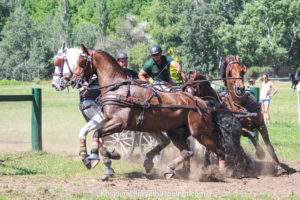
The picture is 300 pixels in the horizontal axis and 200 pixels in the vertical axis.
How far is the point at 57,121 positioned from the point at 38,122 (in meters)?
7.91

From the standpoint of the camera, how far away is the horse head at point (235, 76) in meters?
8.73

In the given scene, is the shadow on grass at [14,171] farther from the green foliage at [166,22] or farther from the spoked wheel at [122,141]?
the green foliage at [166,22]

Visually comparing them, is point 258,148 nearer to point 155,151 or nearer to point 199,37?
point 155,151

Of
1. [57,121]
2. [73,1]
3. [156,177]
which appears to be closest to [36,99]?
[156,177]

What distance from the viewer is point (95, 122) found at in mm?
8227

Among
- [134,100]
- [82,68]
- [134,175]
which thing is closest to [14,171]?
[134,175]

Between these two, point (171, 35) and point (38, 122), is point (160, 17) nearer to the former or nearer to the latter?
point (171, 35)

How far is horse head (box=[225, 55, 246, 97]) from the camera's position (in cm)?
873

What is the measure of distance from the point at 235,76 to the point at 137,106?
8.32ft

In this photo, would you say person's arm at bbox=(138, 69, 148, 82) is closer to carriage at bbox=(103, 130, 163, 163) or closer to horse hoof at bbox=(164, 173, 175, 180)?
carriage at bbox=(103, 130, 163, 163)

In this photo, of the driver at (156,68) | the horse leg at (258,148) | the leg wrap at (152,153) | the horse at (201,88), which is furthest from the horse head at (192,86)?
the horse leg at (258,148)

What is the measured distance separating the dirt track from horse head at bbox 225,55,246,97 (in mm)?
1791

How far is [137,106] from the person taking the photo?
24.4ft

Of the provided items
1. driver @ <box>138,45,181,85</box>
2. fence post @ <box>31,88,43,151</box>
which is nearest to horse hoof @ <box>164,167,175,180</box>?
driver @ <box>138,45,181,85</box>
